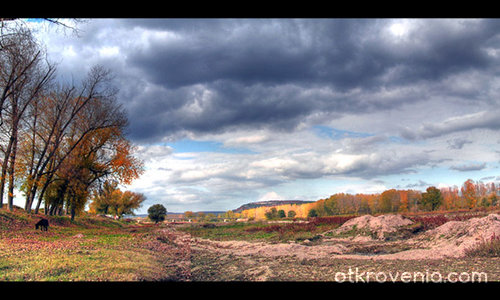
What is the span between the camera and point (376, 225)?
2572 cm

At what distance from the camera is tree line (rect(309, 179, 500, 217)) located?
45.6 metres

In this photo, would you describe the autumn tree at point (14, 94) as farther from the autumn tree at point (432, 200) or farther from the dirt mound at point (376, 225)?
the autumn tree at point (432, 200)

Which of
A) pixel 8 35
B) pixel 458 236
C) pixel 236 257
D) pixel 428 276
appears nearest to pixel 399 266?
pixel 428 276

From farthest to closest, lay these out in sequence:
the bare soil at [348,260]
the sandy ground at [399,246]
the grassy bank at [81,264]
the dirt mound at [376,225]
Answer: the dirt mound at [376,225], the sandy ground at [399,246], the bare soil at [348,260], the grassy bank at [81,264]

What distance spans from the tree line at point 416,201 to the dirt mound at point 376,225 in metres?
20.5

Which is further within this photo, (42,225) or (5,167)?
(5,167)

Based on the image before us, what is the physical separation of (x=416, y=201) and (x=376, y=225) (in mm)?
24422

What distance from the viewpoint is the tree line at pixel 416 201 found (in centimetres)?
4559

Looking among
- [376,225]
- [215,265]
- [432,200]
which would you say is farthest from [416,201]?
[215,265]

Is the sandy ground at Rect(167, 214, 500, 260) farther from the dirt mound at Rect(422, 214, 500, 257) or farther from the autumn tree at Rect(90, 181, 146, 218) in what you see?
the autumn tree at Rect(90, 181, 146, 218)

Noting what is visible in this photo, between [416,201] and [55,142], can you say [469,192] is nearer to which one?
[416,201]

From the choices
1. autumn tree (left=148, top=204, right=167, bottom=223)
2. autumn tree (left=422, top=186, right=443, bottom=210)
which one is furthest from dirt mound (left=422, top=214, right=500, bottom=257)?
autumn tree (left=148, top=204, right=167, bottom=223)

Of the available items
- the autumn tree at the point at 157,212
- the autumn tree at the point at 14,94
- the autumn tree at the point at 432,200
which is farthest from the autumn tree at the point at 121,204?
the autumn tree at the point at 432,200

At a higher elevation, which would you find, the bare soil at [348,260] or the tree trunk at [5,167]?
the tree trunk at [5,167]
